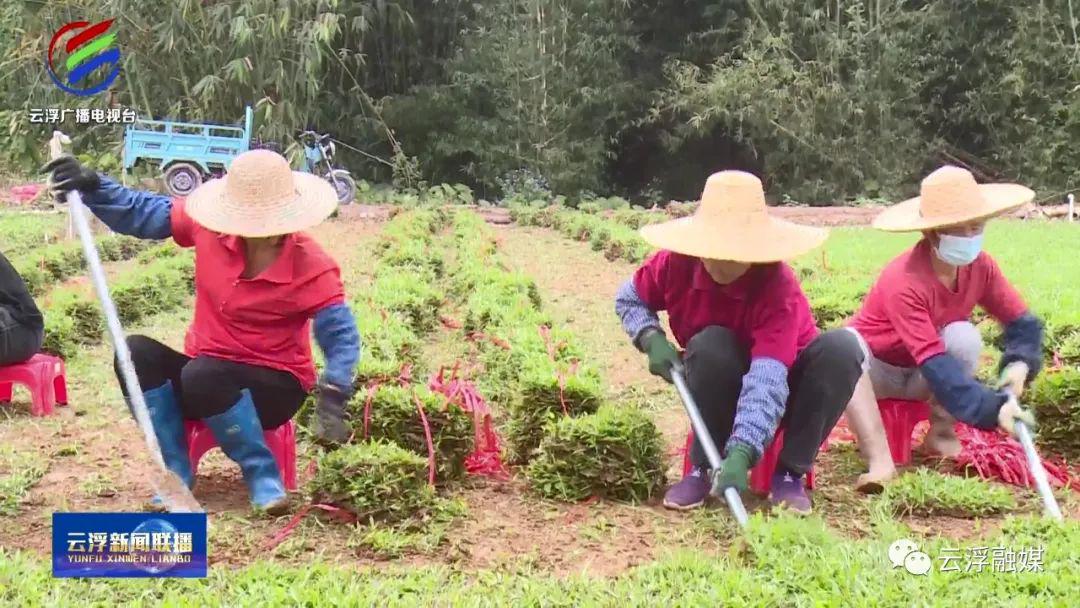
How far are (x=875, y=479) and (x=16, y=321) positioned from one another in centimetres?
345

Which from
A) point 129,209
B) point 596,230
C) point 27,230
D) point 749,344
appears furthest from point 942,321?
point 27,230

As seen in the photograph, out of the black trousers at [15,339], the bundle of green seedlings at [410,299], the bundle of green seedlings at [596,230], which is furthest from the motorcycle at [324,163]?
the black trousers at [15,339]

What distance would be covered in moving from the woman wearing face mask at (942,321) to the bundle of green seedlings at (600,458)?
0.75m

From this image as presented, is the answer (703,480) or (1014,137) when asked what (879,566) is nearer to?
(703,480)

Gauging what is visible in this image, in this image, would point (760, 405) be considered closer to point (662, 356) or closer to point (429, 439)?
point (662, 356)

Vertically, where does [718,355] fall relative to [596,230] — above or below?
above

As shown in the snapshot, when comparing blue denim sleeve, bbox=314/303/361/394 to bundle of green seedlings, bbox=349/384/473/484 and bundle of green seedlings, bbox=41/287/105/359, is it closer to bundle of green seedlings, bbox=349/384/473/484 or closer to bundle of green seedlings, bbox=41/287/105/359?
bundle of green seedlings, bbox=349/384/473/484

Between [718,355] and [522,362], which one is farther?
[522,362]

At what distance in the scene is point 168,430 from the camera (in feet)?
10.8

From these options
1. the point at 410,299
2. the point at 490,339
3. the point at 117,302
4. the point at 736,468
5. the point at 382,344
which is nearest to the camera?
the point at 736,468

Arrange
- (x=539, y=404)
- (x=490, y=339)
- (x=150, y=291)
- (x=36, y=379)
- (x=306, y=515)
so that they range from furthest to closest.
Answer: (x=150, y=291) < (x=490, y=339) < (x=36, y=379) < (x=539, y=404) < (x=306, y=515)

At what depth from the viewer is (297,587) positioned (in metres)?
2.49

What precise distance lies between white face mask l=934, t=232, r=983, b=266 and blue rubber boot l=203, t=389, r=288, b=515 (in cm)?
231

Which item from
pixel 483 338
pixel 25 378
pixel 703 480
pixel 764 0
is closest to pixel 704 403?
pixel 703 480
